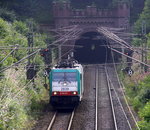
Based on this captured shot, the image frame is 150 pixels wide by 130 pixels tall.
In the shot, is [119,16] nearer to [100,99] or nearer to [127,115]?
[100,99]

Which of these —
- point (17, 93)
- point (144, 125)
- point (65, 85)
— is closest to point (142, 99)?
point (65, 85)

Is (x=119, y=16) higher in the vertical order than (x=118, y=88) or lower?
higher

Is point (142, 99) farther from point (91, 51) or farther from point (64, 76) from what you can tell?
point (91, 51)

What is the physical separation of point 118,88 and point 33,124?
11.6 m

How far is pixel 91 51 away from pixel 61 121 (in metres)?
29.1

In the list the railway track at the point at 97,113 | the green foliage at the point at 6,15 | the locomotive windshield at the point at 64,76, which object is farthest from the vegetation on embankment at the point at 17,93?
the green foliage at the point at 6,15

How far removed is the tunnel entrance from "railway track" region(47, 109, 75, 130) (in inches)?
980

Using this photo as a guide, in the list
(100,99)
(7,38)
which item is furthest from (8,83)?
(100,99)

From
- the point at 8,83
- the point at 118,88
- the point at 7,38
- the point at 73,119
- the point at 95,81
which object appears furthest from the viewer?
the point at 95,81

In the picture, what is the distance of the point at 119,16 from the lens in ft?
135

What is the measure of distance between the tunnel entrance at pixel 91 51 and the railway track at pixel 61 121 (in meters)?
24.9

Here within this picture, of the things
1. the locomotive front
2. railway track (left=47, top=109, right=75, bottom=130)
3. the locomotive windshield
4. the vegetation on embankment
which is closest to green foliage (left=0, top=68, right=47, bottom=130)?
the vegetation on embankment

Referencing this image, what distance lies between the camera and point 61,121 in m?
19.8

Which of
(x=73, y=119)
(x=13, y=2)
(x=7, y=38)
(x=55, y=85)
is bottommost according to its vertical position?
(x=73, y=119)
